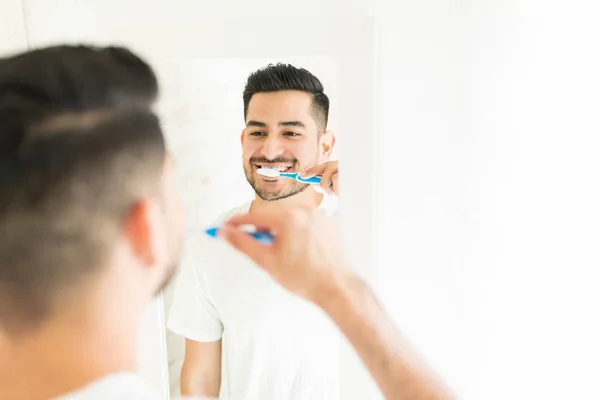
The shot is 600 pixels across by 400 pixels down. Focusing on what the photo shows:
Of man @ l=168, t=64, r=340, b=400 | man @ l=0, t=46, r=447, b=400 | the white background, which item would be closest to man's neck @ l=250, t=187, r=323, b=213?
man @ l=168, t=64, r=340, b=400

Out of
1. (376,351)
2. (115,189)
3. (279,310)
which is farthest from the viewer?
(279,310)

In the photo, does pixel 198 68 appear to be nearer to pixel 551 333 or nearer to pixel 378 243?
pixel 378 243

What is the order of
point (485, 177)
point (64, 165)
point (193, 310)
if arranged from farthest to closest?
point (193, 310) < point (485, 177) < point (64, 165)

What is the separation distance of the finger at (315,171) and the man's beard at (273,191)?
19 millimetres

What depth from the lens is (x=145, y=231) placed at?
0.56 metres

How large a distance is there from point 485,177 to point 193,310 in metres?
0.65

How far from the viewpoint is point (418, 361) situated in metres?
0.69

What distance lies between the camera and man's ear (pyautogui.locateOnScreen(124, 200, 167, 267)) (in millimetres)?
561

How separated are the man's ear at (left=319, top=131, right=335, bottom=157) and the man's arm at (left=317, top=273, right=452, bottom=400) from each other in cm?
31

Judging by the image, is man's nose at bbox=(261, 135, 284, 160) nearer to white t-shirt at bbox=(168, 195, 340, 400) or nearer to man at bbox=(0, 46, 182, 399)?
white t-shirt at bbox=(168, 195, 340, 400)

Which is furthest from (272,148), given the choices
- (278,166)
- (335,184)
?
(335,184)

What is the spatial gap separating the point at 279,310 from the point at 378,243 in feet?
0.80

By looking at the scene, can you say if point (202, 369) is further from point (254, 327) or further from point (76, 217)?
point (76, 217)

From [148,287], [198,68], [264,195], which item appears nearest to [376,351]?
[148,287]
